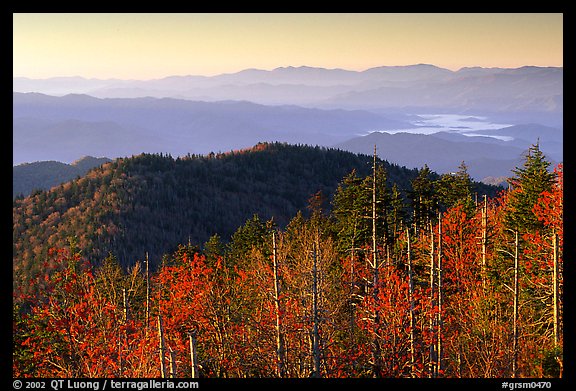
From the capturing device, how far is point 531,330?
2675cm

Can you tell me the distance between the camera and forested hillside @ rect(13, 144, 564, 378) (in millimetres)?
21078

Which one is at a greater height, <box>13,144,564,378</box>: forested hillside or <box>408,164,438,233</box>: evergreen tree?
<box>408,164,438,233</box>: evergreen tree

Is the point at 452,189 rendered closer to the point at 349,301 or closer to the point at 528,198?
the point at 528,198

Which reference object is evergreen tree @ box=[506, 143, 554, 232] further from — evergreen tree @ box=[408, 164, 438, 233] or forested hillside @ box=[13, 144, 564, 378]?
evergreen tree @ box=[408, 164, 438, 233]

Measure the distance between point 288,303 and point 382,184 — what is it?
26.0m

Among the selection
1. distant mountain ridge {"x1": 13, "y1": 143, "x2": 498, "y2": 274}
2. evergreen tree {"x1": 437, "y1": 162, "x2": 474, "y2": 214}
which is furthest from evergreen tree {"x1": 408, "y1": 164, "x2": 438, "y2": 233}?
distant mountain ridge {"x1": 13, "y1": 143, "x2": 498, "y2": 274}

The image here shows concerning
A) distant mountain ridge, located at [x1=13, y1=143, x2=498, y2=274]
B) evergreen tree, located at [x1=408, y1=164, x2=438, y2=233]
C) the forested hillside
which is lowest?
distant mountain ridge, located at [x1=13, y1=143, x2=498, y2=274]

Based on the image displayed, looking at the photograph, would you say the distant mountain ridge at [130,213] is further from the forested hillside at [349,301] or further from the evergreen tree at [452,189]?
the forested hillside at [349,301]

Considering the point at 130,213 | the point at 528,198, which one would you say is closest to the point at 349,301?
the point at 528,198

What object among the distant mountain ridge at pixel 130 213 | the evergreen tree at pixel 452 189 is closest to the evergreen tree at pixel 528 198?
the evergreen tree at pixel 452 189

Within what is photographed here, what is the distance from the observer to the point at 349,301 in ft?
111
